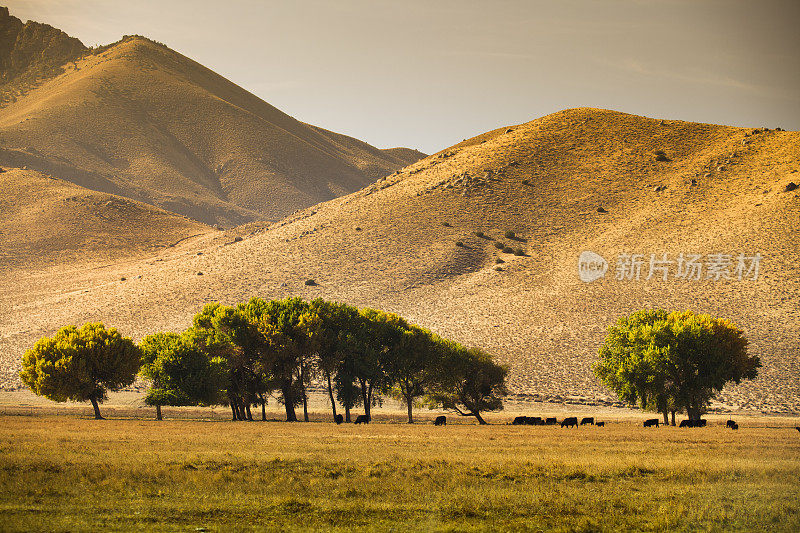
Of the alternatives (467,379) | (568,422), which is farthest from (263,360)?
(568,422)

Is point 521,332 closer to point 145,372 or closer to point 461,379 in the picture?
point 461,379

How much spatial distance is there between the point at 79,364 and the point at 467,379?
3363 centimetres

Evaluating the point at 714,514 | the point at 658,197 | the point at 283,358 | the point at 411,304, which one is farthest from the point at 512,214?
the point at 714,514

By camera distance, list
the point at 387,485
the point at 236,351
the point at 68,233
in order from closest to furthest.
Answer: the point at 387,485 → the point at 236,351 → the point at 68,233

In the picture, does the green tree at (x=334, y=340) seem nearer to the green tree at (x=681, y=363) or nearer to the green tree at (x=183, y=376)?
the green tree at (x=183, y=376)

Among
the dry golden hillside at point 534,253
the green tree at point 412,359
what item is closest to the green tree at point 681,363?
the green tree at point 412,359

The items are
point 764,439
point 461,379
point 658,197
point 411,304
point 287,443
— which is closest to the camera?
point 287,443

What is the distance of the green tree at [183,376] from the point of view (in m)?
58.4

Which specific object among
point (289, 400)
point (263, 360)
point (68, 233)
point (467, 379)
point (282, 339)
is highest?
point (68, 233)

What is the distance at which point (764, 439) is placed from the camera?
133ft

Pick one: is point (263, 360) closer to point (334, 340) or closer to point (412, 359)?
point (334, 340)

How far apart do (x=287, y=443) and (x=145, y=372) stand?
98.8 feet

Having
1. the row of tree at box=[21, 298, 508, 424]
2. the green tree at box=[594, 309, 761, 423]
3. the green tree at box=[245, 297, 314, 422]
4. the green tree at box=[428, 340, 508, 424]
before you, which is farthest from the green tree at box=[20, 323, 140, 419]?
the green tree at box=[594, 309, 761, 423]

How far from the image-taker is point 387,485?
2436 centimetres
